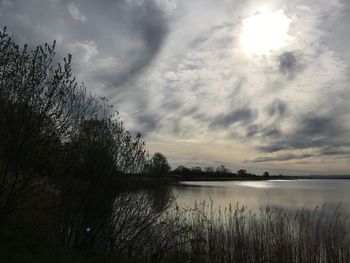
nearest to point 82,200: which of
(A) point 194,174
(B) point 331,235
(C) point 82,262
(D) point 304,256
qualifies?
(C) point 82,262

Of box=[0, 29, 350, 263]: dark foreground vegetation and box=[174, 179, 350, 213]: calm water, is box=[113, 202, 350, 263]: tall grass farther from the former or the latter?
box=[174, 179, 350, 213]: calm water

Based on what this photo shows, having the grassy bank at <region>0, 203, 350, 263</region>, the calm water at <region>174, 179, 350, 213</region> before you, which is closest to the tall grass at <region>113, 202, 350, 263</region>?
the grassy bank at <region>0, 203, 350, 263</region>

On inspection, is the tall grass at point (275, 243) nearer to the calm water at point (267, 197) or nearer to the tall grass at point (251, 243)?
the tall grass at point (251, 243)

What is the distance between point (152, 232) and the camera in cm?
973

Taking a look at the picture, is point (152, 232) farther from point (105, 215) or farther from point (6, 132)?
point (6, 132)

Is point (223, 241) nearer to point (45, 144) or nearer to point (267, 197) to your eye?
point (45, 144)

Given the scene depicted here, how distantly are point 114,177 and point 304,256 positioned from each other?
19.2ft

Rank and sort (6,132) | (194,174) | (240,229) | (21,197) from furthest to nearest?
1. (194,174)
2. (240,229)
3. (21,197)
4. (6,132)

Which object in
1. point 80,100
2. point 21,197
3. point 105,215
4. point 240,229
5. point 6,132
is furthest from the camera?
point 240,229

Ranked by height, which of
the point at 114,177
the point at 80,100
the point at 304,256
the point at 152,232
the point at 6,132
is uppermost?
the point at 80,100

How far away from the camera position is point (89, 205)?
9.02m

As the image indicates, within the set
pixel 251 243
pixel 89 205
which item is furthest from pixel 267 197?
pixel 89 205

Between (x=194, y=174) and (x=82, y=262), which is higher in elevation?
(x=194, y=174)

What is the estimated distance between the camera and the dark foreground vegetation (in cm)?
704
